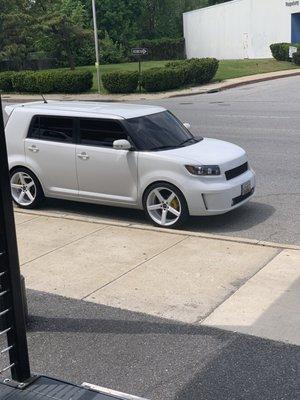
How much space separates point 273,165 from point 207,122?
7.18 m

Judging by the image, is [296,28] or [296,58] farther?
[296,28]

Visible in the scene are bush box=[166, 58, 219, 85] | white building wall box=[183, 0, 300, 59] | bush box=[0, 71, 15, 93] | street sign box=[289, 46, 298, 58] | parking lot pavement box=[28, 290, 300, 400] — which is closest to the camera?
parking lot pavement box=[28, 290, 300, 400]

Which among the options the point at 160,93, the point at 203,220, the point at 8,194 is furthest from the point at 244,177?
the point at 160,93

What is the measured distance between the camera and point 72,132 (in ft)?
27.1

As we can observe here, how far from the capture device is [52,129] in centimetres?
846

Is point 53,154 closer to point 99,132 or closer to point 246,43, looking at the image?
point 99,132

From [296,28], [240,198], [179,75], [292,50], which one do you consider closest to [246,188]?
[240,198]

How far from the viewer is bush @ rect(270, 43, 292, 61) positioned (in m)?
43.3

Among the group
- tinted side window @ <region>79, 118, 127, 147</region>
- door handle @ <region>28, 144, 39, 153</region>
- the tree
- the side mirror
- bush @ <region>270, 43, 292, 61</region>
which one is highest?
the tree

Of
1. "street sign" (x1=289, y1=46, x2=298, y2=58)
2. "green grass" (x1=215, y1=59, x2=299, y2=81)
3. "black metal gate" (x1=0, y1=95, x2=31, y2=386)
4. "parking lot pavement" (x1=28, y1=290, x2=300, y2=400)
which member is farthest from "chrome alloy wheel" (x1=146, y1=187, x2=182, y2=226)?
"street sign" (x1=289, y1=46, x2=298, y2=58)

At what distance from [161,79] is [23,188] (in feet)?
74.5

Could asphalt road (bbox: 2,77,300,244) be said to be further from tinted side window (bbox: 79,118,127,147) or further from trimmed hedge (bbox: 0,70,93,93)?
trimmed hedge (bbox: 0,70,93,93)

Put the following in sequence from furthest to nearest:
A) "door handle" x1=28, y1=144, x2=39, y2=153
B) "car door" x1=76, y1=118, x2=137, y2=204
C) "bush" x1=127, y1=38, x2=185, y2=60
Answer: "bush" x1=127, y1=38, x2=185, y2=60
"door handle" x1=28, y1=144, x2=39, y2=153
"car door" x1=76, y1=118, x2=137, y2=204

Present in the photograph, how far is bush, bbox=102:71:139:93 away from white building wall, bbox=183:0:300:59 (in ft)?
72.9
